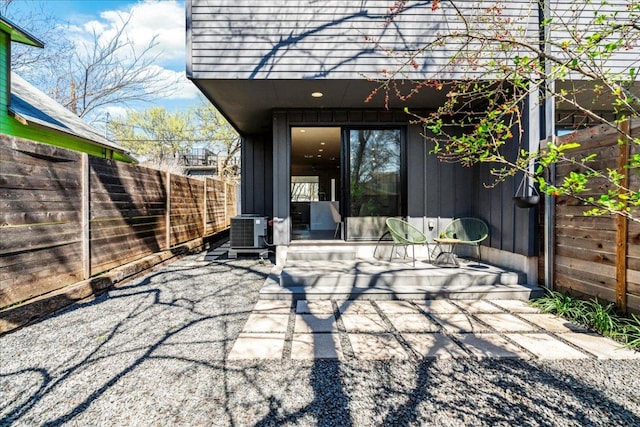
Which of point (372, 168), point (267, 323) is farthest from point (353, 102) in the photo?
point (267, 323)

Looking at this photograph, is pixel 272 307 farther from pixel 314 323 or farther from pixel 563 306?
pixel 563 306

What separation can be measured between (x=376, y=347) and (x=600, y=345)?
1.79 m

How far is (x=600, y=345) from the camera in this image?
8.12ft

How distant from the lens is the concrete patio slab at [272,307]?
322cm

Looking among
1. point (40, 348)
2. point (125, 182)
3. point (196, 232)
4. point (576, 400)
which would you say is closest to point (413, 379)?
Result: point (576, 400)

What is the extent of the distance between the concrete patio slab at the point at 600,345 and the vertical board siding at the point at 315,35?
3.03 metres

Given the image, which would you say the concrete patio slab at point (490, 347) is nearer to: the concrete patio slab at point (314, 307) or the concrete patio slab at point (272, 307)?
the concrete patio slab at point (314, 307)

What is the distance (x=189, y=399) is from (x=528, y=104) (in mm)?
4468

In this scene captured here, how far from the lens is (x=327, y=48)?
12.6 feet

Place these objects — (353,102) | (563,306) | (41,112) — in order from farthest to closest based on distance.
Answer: (41,112), (353,102), (563,306)

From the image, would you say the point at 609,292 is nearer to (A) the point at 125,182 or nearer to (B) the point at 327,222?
(A) the point at 125,182

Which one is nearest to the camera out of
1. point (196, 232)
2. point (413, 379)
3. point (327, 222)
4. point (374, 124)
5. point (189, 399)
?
point (189, 399)

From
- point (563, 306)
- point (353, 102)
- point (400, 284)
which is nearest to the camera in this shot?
point (563, 306)

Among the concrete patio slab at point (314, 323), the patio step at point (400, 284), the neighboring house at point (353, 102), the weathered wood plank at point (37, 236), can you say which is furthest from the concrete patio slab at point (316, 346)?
the weathered wood plank at point (37, 236)
